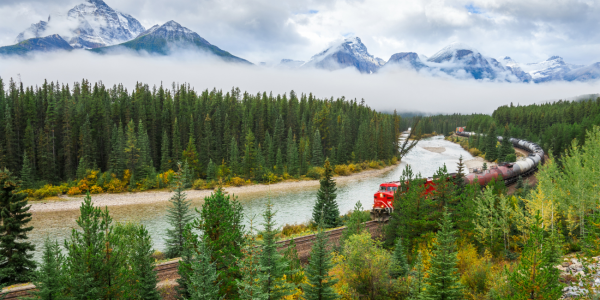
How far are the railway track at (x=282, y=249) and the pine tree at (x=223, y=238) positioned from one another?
2.60 metres

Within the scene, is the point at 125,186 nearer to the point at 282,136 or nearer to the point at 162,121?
the point at 162,121

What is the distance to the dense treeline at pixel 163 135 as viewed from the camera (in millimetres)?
69188

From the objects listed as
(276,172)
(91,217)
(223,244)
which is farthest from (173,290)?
(276,172)

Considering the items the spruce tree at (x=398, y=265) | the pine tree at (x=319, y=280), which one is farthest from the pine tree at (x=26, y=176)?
the spruce tree at (x=398, y=265)

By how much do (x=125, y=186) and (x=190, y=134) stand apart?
20.7 m

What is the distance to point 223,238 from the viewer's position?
16.6m

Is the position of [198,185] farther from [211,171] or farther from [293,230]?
[293,230]

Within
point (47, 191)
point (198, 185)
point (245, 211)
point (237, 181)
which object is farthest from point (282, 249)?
point (47, 191)

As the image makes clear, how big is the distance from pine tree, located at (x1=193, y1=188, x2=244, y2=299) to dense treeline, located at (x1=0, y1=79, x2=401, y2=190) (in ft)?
144

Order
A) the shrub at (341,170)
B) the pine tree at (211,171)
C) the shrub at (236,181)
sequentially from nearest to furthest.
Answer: the pine tree at (211,171) < the shrub at (236,181) < the shrub at (341,170)

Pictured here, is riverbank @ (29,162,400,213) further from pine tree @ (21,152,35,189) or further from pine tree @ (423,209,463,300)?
pine tree @ (423,209,463,300)

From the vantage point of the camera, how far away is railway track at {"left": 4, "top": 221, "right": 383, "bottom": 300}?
20.0m

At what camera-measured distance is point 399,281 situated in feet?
63.1

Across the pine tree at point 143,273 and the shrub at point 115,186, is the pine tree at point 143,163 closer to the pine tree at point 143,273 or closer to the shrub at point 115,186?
the shrub at point 115,186
